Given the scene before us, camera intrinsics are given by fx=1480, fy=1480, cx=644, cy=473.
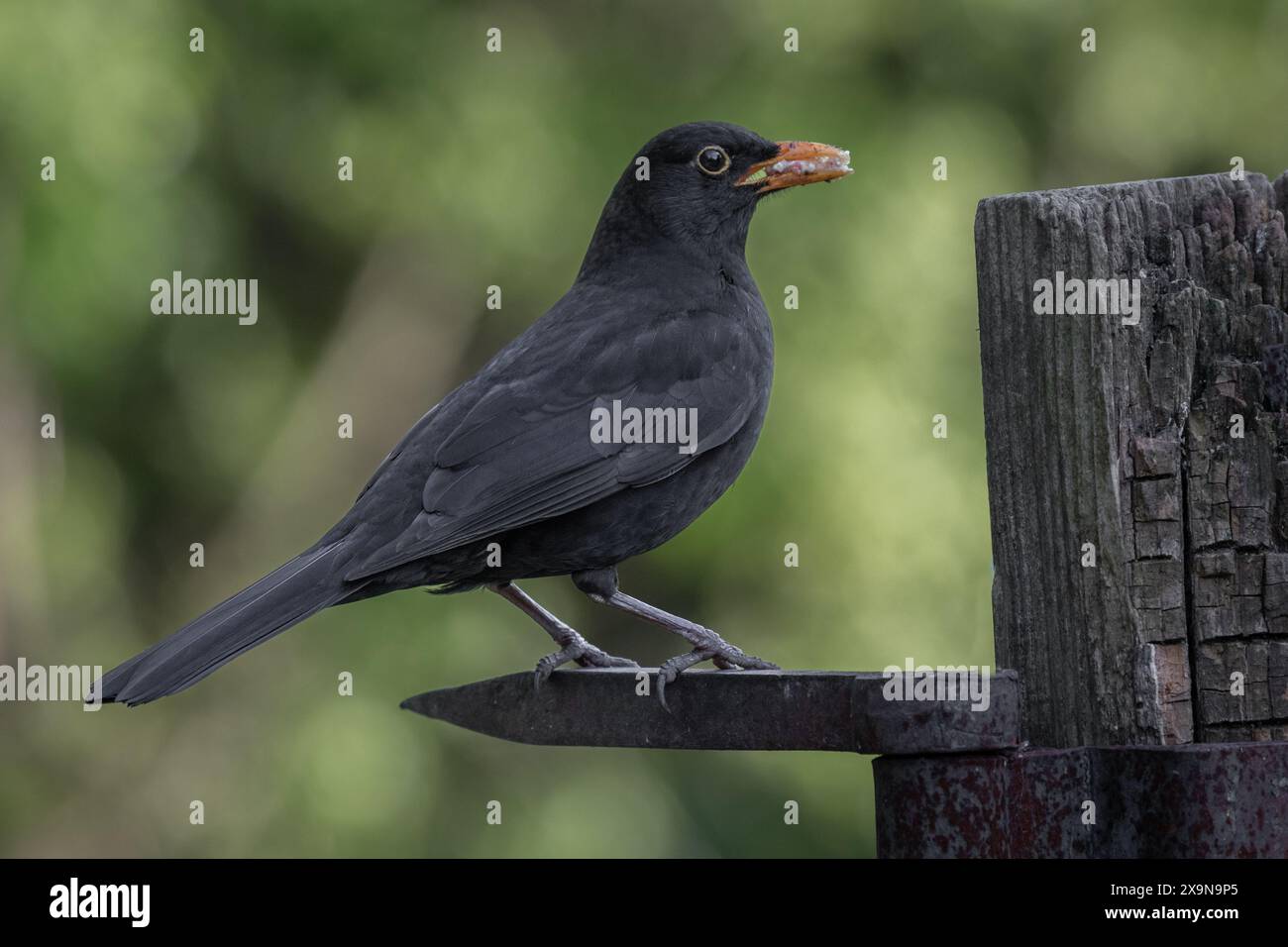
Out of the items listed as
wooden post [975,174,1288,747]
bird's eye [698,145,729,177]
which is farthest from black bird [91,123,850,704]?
wooden post [975,174,1288,747]

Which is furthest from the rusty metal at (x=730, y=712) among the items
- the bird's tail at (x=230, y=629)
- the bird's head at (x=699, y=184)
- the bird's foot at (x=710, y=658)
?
the bird's head at (x=699, y=184)

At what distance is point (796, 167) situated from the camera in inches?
164

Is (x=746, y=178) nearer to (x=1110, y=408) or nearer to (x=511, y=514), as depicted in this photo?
(x=511, y=514)

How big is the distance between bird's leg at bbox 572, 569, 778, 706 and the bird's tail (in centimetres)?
68

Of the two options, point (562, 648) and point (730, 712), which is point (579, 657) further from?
point (730, 712)

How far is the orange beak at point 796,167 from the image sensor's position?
413cm

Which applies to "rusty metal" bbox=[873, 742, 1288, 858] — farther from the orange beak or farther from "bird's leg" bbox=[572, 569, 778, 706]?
the orange beak

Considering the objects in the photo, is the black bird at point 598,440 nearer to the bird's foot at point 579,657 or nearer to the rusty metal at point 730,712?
the bird's foot at point 579,657

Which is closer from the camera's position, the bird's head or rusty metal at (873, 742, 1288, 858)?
rusty metal at (873, 742, 1288, 858)

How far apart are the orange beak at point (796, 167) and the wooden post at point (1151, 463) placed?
1.71 meters

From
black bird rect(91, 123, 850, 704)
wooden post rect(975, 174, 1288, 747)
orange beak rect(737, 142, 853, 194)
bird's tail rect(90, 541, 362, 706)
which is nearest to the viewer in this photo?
wooden post rect(975, 174, 1288, 747)

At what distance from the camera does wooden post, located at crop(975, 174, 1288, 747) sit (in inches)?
92.3

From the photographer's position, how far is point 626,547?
3615mm

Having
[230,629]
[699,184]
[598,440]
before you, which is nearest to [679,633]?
[598,440]
